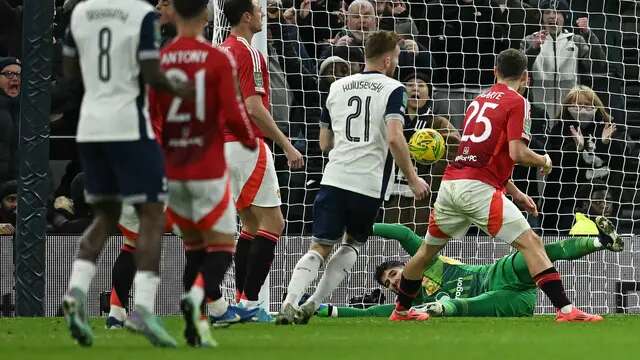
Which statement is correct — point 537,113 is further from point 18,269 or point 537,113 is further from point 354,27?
point 18,269

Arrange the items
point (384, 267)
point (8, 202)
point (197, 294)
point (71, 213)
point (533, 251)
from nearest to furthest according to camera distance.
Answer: point (197, 294), point (533, 251), point (384, 267), point (8, 202), point (71, 213)

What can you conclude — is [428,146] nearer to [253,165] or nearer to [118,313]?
[253,165]

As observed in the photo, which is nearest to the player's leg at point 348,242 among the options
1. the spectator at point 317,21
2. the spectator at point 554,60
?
the spectator at point 317,21

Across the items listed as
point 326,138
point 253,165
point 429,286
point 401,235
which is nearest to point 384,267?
point 429,286

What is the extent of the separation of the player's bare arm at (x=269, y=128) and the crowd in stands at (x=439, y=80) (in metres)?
3.24

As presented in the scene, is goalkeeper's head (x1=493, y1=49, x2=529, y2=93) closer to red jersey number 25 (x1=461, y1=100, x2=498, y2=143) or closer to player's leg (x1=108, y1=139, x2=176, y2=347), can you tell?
red jersey number 25 (x1=461, y1=100, x2=498, y2=143)

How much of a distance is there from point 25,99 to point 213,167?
4377 mm

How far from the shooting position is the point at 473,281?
1217cm

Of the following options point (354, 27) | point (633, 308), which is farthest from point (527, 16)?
point (633, 308)

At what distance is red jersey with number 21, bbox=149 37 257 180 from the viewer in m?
7.41

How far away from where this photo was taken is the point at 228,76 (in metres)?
7.46

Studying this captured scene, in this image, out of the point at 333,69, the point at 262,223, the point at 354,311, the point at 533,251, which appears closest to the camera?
the point at 262,223

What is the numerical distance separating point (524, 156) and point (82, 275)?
13.0 ft

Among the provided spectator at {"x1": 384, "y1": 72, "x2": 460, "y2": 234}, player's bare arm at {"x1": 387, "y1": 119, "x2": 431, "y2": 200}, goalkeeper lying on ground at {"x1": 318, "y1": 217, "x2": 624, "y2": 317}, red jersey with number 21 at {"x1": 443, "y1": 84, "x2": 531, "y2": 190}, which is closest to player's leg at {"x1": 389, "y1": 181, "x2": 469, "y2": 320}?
red jersey with number 21 at {"x1": 443, "y1": 84, "x2": 531, "y2": 190}
